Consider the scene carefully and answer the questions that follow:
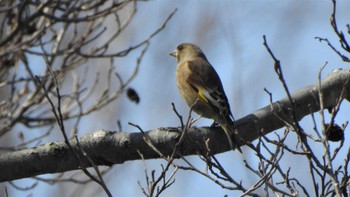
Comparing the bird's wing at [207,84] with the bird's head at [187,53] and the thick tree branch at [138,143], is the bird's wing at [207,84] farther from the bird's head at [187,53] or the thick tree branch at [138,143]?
the thick tree branch at [138,143]

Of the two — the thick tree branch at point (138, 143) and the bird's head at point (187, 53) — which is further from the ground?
the bird's head at point (187, 53)

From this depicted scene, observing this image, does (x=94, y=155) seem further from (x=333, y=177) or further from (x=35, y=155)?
(x=333, y=177)

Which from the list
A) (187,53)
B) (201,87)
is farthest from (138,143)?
(187,53)

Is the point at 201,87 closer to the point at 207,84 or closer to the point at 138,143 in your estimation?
the point at 207,84

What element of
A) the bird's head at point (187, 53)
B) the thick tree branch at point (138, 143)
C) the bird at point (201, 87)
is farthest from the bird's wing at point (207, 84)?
the thick tree branch at point (138, 143)

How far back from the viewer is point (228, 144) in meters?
5.36

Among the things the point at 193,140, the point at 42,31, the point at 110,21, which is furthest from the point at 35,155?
the point at 110,21

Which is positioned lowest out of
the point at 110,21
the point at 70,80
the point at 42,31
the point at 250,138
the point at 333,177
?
the point at 333,177

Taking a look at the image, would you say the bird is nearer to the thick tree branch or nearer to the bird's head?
the bird's head

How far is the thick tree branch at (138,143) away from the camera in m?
5.16

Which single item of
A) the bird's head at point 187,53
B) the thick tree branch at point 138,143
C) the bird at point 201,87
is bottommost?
the thick tree branch at point 138,143

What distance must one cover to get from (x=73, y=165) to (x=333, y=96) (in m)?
1.67

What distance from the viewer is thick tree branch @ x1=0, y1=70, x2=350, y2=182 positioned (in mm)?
5156

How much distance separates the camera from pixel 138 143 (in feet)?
17.0
